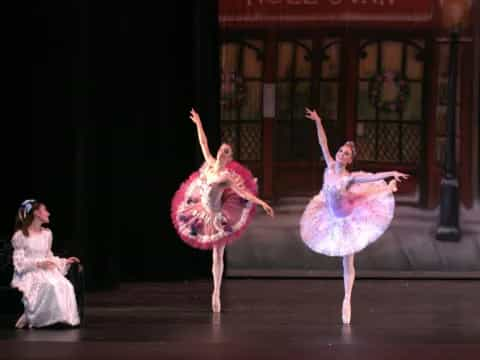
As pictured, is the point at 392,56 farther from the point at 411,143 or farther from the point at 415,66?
the point at 411,143

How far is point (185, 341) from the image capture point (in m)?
9.27

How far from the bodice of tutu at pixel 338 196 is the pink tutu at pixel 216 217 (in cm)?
78

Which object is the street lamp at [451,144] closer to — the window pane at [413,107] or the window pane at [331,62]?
the window pane at [413,107]

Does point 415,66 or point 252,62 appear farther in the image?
Answer: point 252,62

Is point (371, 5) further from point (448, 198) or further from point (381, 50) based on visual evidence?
point (448, 198)

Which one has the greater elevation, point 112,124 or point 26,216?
point 112,124

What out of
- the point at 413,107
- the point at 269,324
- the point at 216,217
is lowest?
the point at 269,324

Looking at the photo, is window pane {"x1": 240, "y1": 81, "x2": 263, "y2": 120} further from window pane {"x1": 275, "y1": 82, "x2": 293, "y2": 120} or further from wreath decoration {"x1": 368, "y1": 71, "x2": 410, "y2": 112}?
wreath decoration {"x1": 368, "y1": 71, "x2": 410, "y2": 112}

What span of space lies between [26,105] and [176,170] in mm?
1659

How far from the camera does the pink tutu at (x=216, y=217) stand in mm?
10703

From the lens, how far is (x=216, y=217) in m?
10.7

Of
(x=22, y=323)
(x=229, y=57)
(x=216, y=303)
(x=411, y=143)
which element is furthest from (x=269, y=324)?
(x=229, y=57)

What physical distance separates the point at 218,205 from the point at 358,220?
121cm

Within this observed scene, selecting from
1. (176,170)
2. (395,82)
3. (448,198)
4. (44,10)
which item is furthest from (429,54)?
(44,10)
